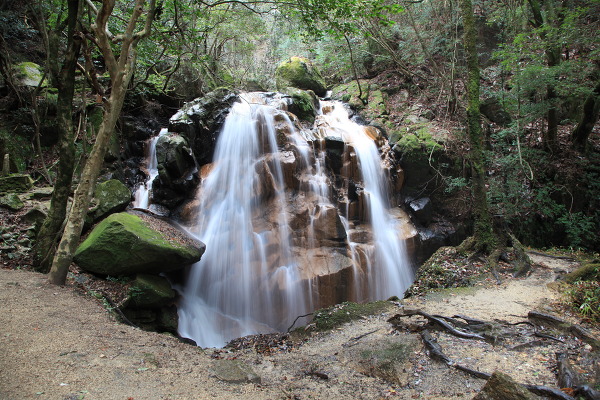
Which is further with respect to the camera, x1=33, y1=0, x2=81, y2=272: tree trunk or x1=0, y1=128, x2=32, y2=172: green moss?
x1=0, y1=128, x2=32, y2=172: green moss

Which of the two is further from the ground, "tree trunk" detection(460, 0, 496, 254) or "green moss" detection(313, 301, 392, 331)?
"tree trunk" detection(460, 0, 496, 254)

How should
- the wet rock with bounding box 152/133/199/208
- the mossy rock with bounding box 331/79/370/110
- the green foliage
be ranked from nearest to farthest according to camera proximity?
the green foliage
the wet rock with bounding box 152/133/199/208
the mossy rock with bounding box 331/79/370/110

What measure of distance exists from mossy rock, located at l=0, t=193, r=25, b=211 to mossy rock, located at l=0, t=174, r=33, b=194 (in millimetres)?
682

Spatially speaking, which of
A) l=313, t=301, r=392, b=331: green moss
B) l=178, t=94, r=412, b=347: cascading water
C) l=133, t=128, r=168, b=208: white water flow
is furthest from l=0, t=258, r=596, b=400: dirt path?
l=133, t=128, r=168, b=208: white water flow

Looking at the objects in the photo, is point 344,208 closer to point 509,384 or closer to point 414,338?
point 414,338

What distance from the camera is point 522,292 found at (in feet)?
22.2

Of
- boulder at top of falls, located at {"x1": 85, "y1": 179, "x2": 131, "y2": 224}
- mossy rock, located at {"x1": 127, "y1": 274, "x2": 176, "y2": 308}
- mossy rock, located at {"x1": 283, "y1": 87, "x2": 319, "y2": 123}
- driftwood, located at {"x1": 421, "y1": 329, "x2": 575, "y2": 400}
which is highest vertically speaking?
mossy rock, located at {"x1": 283, "y1": 87, "x2": 319, "y2": 123}

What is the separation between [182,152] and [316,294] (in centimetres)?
620

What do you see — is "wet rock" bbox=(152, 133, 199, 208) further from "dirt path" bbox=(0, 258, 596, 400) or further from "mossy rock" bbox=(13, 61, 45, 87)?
"dirt path" bbox=(0, 258, 596, 400)

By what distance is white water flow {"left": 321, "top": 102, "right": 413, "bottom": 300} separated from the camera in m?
9.77

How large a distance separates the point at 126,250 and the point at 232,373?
13.1 feet

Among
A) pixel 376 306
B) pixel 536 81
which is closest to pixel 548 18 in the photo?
pixel 536 81

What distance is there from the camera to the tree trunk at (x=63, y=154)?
5820 mm

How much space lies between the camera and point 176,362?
3.92m
